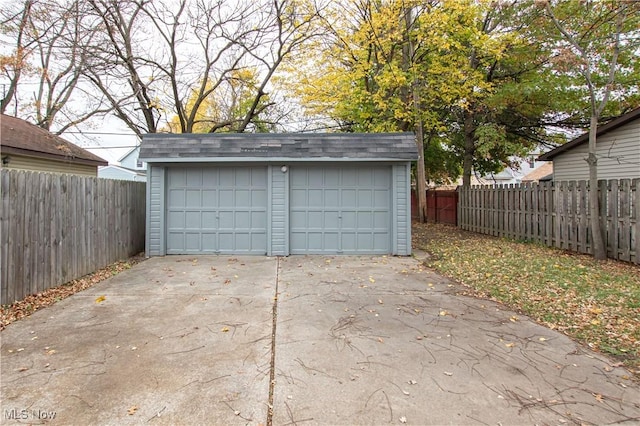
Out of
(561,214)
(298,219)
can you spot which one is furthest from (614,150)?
(298,219)

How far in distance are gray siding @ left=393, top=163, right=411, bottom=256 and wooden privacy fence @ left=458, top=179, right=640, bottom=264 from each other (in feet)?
11.6

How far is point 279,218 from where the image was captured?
840 cm

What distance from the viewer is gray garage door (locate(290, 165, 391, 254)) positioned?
28.1ft

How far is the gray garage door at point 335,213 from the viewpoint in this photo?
8562 millimetres

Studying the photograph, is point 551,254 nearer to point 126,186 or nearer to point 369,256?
point 369,256

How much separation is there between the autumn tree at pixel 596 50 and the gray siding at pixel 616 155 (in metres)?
0.70

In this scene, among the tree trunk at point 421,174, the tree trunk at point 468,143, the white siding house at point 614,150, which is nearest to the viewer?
the white siding house at point 614,150

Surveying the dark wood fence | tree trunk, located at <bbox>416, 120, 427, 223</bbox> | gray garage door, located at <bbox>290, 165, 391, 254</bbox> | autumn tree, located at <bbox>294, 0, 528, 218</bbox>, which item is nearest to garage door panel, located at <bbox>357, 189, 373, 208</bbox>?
gray garage door, located at <bbox>290, 165, 391, 254</bbox>

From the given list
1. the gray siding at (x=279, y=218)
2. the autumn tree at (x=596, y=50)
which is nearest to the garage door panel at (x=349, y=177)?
the gray siding at (x=279, y=218)

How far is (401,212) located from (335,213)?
154 cm

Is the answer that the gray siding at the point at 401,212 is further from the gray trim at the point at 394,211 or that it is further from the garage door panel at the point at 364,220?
the garage door panel at the point at 364,220

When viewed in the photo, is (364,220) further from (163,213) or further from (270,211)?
(163,213)

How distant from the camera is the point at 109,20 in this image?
11680mm

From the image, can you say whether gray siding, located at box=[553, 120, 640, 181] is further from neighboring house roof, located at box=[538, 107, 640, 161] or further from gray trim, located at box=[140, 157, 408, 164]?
gray trim, located at box=[140, 157, 408, 164]
